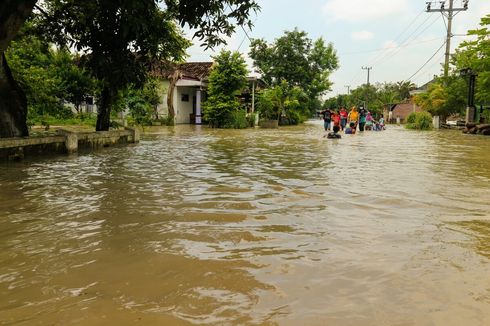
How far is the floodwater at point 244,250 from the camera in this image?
10.4 ft

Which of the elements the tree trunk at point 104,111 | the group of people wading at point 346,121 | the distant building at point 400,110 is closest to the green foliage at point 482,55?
the group of people wading at point 346,121

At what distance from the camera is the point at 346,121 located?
29.8 m

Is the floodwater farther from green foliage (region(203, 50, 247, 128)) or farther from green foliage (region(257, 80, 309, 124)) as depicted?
green foliage (region(257, 80, 309, 124))

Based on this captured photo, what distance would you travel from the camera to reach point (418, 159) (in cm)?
1272

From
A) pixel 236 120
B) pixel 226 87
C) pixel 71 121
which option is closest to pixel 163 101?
pixel 226 87

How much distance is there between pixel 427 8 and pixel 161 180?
37239 millimetres

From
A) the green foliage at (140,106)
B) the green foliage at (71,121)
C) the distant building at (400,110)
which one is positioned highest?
the distant building at (400,110)

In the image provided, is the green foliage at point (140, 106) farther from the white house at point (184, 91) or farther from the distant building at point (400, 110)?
the distant building at point (400, 110)

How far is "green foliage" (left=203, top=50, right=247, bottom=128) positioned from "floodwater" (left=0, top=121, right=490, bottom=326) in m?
22.2

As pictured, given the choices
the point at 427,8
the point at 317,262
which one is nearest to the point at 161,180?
the point at 317,262

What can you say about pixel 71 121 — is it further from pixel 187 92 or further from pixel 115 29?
pixel 115 29

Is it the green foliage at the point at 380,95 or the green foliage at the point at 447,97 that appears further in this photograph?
the green foliage at the point at 380,95

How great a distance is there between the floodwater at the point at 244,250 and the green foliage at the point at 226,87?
22.2m

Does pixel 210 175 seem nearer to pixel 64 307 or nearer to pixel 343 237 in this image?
pixel 343 237
